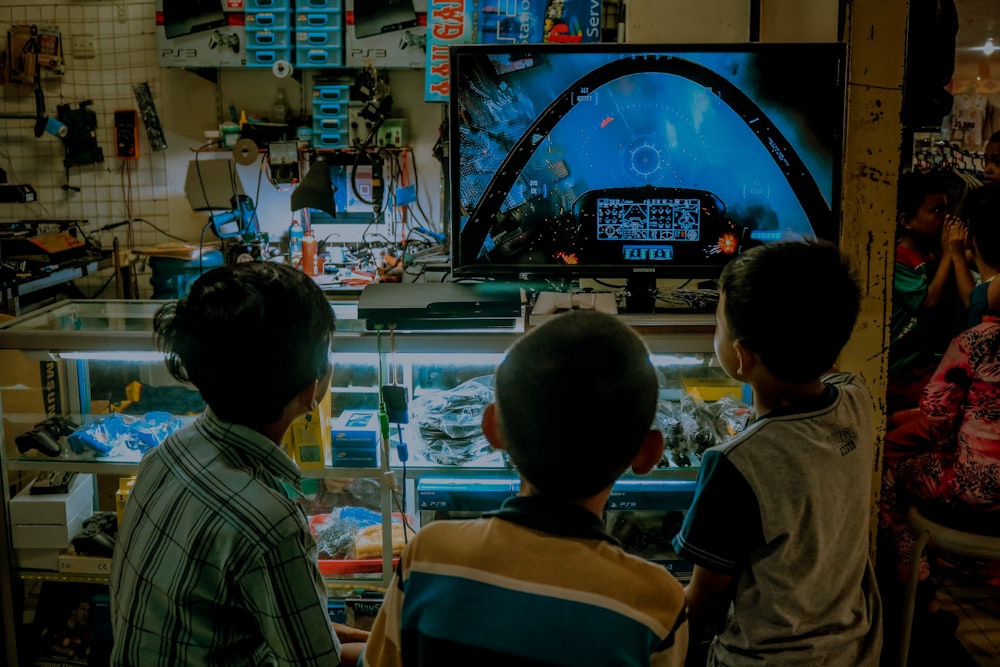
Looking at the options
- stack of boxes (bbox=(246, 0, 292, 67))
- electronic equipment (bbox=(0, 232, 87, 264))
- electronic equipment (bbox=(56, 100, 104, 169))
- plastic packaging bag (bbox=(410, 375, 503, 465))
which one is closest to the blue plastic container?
electronic equipment (bbox=(0, 232, 87, 264))

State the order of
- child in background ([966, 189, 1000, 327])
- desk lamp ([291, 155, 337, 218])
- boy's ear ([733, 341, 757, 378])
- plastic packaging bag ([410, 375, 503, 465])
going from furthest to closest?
desk lamp ([291, 155, 337, 218]), child in background ([966, 189, 1000, 327]), plastic packaging bag ([410, 375, 503, 465]), boy's ear ([733, 341, 757, 378])

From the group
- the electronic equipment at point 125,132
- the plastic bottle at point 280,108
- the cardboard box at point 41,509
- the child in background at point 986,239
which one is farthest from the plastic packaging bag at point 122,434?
the electronic equipment at point 125,132

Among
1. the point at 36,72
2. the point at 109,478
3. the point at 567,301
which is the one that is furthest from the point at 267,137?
the point at 567,301

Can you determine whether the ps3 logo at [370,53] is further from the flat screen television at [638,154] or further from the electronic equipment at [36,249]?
the flat screen television at [638,154]

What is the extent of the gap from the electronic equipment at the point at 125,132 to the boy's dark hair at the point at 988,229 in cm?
561

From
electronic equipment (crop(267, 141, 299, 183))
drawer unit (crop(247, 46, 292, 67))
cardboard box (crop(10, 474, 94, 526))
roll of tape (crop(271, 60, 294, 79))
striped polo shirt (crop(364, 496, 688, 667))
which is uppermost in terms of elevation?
drawer unit (crop(247, 46, 292, 67))

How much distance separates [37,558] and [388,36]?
13.3 feet

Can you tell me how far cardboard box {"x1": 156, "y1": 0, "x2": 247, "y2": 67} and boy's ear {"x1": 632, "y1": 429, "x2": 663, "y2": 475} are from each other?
17.1ft

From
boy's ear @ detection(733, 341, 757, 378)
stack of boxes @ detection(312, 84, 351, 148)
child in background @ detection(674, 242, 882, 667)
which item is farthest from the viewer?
stack of boxes @ detection(312, 84, 351, 148)

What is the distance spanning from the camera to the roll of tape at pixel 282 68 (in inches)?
220

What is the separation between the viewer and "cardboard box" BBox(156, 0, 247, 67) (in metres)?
5.62

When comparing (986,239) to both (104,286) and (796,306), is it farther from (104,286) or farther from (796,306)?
(104,286)

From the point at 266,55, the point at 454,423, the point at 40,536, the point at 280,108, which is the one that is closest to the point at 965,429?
the point at 454,423

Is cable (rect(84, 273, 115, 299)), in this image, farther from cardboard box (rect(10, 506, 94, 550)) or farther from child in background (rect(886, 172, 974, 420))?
child in background (rect(886, 172, 974, 420))
